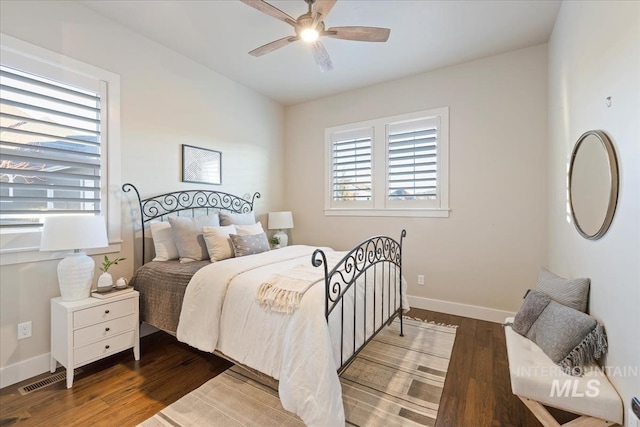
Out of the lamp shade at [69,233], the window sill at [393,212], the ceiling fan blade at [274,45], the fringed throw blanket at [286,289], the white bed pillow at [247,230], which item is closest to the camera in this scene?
the fringed throw blanket at [286,289]

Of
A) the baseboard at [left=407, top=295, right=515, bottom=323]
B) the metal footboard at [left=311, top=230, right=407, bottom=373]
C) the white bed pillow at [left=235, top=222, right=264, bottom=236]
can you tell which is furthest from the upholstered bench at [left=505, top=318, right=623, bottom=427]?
the white bed pillow at [left=235, top=222, right=264, bottom=236]

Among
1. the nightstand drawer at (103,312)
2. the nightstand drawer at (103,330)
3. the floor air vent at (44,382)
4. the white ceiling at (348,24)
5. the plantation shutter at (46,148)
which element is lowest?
the floor air vent at (44,382)

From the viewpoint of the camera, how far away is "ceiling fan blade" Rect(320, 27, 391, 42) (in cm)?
220

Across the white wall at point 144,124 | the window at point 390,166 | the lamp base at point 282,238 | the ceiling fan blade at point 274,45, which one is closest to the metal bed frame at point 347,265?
the white wall at point 144,124

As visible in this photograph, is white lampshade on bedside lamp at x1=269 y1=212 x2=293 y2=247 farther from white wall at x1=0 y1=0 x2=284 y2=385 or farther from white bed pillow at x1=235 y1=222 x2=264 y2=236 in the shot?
white bed pillow at x1=235 y1=222 x2=264 y2=236

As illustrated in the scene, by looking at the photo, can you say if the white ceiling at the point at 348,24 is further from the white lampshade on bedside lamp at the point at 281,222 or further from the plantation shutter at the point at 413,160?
the white lampshade on bedside lamp at the point at 281,222

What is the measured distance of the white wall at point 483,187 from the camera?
3160 millimetres

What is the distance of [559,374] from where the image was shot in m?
1.50

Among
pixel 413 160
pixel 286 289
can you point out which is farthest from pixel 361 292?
pixel 413 160

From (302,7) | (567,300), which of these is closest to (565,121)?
(567,300)

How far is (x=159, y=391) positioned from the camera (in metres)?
2.06

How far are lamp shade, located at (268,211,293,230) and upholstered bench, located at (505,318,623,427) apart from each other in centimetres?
328

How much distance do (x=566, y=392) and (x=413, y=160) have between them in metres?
2.88

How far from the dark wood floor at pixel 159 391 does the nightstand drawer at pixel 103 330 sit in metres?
0.30
